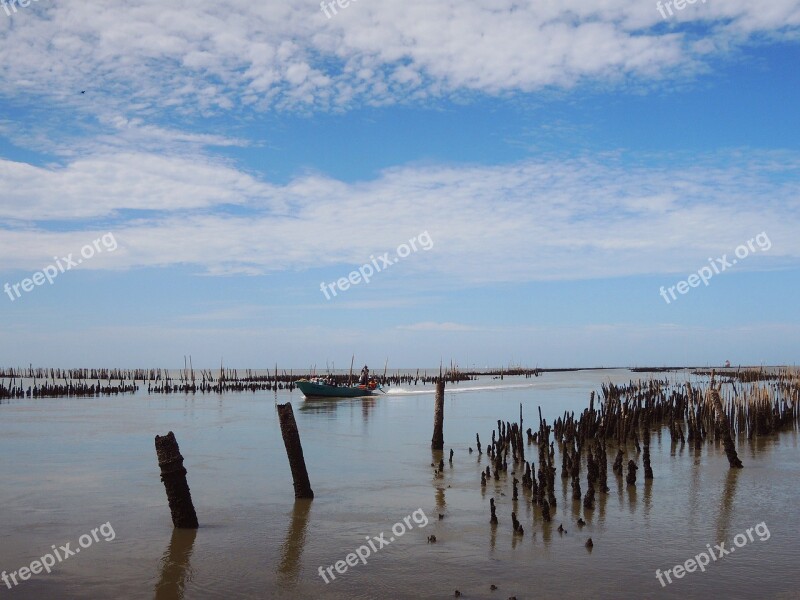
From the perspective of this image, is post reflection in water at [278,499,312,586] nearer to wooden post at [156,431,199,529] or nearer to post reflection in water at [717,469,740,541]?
wooden post at [156,431,199,529]

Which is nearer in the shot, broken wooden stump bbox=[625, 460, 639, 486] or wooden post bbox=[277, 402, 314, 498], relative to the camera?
wooden post bbox=[277, 402, 314, 498]

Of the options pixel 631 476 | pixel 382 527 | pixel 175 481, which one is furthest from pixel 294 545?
pixel 631 476

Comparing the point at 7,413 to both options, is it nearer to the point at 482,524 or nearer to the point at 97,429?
the point at 97,429

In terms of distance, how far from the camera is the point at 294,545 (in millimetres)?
9734

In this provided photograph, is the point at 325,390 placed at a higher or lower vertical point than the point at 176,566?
higher

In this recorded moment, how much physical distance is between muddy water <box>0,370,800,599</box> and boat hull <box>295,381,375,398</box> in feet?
80.0

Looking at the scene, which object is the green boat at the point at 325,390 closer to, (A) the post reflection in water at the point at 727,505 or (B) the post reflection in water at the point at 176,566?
(A) the post reflection in water at the point at 727,505

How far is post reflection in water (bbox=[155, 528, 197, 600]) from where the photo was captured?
790 cm

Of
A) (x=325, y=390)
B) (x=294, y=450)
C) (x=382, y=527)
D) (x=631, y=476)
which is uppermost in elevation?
(x=294, y=450)

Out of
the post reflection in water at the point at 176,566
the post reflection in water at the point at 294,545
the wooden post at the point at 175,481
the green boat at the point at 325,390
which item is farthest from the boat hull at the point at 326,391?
the post reflection in water at the point at 176,566

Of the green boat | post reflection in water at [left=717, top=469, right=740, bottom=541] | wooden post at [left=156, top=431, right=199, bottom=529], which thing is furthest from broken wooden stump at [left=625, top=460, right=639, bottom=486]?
the green boat

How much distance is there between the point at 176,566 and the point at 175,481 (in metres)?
1.87

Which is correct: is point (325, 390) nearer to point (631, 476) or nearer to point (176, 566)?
point (631, 476)

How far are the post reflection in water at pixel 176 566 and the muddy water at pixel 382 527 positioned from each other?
0.03 m
